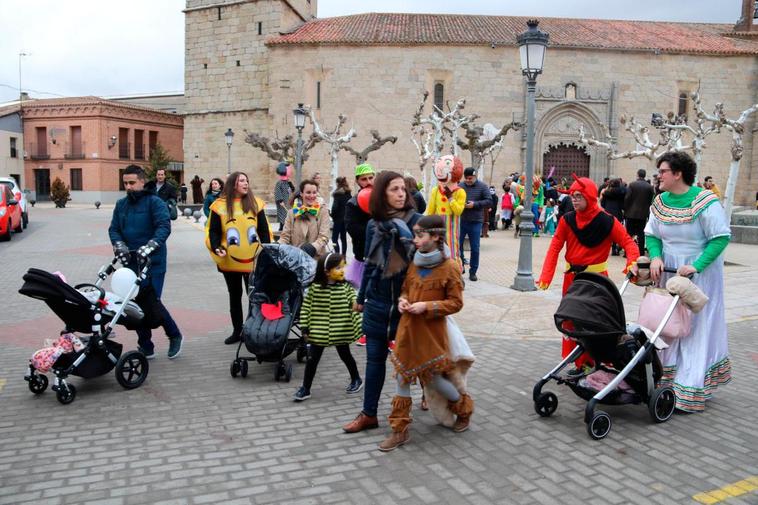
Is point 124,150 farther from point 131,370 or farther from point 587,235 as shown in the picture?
point 587,235

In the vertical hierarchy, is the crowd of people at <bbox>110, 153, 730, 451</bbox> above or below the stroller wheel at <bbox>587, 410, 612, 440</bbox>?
above

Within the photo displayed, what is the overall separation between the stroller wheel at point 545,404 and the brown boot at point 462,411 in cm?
58

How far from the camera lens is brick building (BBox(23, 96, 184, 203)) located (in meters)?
49.3

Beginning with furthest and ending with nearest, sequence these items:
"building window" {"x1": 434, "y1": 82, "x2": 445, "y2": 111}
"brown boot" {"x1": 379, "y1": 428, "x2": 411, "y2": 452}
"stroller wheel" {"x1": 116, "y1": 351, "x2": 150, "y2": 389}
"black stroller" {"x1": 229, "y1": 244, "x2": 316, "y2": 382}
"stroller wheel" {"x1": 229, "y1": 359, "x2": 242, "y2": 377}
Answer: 1. "building window" {"x1": 434, "y1": 82, "x2": 445, "y2": 111}
2. "stroller wheel" {"x1": 229, "y1": 359, "x2": 242, "y2": 377}
3. "black stroller" {"x1": 229, "y1": 244, "x2": 316, "y2": 382}
4. "stroller wheel" {"x1": 116, "y1": 351, "x2": 150, "y2": 389}
5. "brown boot" {"x1": 379, "y1": 428, "x2": 411, "y2": 452}

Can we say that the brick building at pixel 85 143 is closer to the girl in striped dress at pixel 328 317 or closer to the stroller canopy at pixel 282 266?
the stroller canopy at pixel 282 266

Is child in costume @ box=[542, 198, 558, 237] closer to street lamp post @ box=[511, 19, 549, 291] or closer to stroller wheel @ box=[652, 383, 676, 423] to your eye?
street lamp post @ box=[511, 19, 549, 291]

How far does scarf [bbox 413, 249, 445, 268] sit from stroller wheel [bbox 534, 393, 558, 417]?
1428mm

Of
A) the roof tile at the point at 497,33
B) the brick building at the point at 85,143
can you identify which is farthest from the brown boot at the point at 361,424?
the brick building at the point at 85,143

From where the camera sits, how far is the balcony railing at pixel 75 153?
163 ft

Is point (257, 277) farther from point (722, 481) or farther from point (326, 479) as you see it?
point (722, 481)

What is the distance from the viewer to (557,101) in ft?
120

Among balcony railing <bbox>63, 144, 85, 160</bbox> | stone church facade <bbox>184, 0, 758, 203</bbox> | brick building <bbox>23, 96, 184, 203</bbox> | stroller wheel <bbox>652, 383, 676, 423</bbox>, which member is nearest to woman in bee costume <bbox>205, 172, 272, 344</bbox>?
stroller wheel <bbox>652, 383, 676, 423</bbox>

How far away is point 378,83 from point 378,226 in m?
33.4


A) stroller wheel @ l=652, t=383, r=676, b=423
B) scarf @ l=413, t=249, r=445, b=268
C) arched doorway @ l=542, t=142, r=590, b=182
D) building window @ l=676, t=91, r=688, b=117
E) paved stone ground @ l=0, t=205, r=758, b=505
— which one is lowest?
paved stone ground @ l=0, t=205, r=758, b=505
